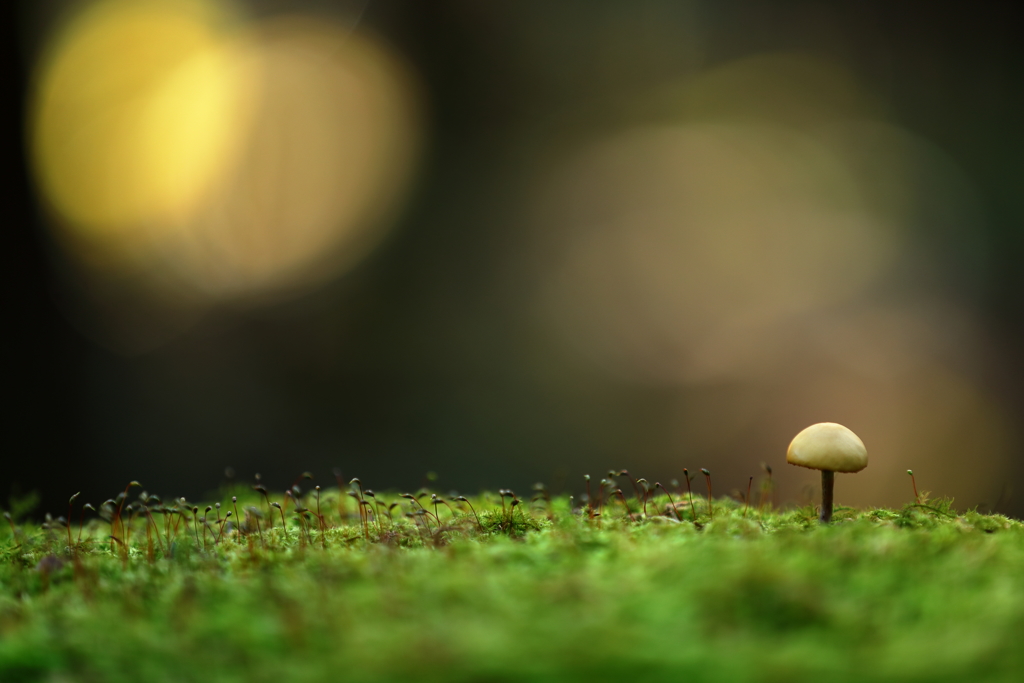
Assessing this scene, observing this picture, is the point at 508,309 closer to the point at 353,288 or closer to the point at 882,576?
the point at 353,288

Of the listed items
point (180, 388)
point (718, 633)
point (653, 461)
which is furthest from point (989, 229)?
point (180, 388)

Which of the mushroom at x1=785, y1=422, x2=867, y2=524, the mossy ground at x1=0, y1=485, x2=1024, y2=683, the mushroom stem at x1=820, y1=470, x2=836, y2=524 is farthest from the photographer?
the mushroom stem at x1=820, y1=470, x2=836, y2=524

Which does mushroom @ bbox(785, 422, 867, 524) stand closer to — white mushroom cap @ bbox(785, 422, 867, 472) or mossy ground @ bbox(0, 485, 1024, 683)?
white mushroom cap @ bbox(785, 422, 867, 472)

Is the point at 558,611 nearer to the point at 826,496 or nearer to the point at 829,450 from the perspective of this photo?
the point at 829,450

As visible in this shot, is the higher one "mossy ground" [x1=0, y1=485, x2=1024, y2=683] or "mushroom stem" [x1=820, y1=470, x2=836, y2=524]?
"mushroom stem" [x1=820, y1=470, x2=836, y2=524]

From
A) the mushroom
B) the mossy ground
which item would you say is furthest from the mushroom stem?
the mossy ground

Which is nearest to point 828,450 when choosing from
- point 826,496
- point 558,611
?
point 826,496
